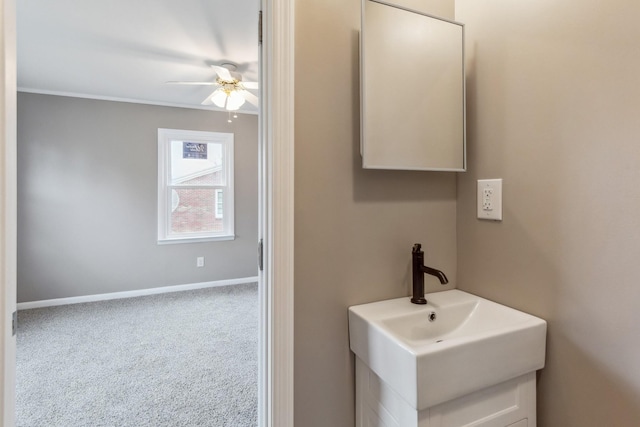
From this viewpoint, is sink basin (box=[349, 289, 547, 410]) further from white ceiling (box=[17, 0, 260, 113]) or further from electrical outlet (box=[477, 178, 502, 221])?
white ceiling (box=[17, 0, 260, 113])

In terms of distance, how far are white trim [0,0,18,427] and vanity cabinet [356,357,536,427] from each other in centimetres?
96

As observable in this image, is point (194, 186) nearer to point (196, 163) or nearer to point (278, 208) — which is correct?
point (196, 163)

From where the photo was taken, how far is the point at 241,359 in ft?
7.61

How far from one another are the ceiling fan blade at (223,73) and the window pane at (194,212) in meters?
1.84

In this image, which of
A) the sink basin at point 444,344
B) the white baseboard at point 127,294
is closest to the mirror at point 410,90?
the sink basin at point 444,344

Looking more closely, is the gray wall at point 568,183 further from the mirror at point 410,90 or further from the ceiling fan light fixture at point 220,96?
the ceiling fan light fixture at point 220,96

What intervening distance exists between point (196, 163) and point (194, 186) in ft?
1.01

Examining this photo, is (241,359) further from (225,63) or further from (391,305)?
(225,63)

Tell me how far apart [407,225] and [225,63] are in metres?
2.35

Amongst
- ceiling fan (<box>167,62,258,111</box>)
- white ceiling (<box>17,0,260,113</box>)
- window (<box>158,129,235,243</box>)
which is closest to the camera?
white ceiling (<box>17,0,260,113</box>)

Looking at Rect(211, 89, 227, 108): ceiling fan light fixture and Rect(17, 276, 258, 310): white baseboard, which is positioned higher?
Rect(211, 89, 227, 108): ceiling fan light fixture

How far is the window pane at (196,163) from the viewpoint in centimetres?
384

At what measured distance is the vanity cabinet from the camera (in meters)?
0.80

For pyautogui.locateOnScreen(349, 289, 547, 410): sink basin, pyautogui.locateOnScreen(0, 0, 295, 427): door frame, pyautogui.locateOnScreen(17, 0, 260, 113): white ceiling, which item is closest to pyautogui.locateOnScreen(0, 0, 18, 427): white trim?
pyautogui.locateOnScreen(0, 0, 295, 427): door frame
